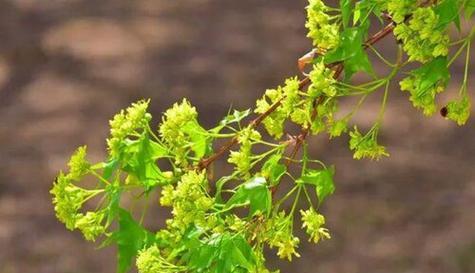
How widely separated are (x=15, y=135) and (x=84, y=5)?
2.12 feet

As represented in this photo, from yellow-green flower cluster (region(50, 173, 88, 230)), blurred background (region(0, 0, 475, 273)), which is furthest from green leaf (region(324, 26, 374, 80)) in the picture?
blurred background (region(0, 0, 475, 273))

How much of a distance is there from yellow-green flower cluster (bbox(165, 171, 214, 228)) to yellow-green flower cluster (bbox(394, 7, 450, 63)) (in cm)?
17

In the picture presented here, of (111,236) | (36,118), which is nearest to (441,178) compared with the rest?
(36,118)

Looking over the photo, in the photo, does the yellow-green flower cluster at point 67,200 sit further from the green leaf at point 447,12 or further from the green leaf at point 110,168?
the green leaf at point 447,12

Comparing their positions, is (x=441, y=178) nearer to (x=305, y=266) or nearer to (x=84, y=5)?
(x=305, y=266)

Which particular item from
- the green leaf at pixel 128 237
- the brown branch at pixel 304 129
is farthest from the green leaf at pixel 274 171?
the green leaf at pixel 128 237

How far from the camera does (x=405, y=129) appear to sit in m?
3.22

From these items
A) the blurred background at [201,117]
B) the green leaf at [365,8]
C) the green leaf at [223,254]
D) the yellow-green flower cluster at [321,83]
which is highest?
the blurred background at [201,117]

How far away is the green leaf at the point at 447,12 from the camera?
806mm

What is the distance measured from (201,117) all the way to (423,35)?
8.00 ft

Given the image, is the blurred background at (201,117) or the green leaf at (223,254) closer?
the green leaf at (223,254)

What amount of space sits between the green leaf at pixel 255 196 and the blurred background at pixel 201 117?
192 cm

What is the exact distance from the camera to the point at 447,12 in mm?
813

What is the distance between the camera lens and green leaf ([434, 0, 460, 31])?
0.81m
